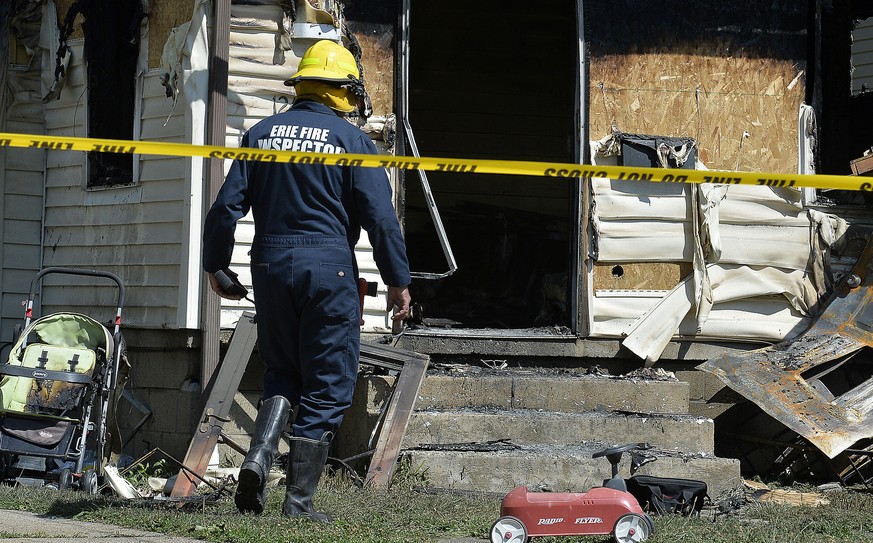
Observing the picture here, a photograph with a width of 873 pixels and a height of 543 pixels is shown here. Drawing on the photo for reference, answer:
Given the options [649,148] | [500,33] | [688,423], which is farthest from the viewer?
[500,33]

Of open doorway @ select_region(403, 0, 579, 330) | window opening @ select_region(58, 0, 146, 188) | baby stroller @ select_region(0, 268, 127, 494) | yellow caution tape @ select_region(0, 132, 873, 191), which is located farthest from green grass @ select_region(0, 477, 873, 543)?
open doorway @ select_region(403, 0, 579, 330)

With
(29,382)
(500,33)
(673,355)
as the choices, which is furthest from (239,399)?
(500,33)

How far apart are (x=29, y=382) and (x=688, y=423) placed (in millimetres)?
4149

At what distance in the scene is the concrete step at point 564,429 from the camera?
23.7 feet

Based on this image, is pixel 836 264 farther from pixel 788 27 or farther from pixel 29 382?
pixel 29 382

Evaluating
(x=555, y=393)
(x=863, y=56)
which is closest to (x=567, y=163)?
(x=555, y=393)

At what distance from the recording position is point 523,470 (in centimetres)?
685

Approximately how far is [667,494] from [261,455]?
7.30 feet

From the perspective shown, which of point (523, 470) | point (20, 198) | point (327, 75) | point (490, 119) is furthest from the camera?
point (490, 119)

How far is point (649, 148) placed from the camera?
8414 millimetres

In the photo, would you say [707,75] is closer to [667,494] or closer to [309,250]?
[667,494]

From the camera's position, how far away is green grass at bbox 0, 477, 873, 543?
15.7 ft

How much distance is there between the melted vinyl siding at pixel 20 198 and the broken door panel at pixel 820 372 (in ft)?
17.5

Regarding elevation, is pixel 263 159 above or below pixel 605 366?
above
